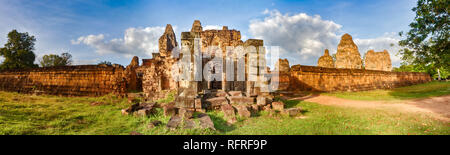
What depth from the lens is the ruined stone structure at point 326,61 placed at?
57.7 feet

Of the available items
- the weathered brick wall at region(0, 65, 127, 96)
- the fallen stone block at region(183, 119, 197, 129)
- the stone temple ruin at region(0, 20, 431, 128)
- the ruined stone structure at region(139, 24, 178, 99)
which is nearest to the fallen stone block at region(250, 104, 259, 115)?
the stone temple ruin at region(0, 20, 431, 128)

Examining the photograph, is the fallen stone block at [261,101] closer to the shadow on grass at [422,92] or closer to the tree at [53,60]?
the shadow on grass at [422,92]

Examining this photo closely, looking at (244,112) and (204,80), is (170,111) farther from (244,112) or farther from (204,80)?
(204,80)

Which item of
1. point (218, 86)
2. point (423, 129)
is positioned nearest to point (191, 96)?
point (423, 129)

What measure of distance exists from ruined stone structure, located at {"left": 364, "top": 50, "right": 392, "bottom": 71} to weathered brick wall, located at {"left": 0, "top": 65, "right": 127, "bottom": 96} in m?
26.3

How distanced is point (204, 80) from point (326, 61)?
15173 mm

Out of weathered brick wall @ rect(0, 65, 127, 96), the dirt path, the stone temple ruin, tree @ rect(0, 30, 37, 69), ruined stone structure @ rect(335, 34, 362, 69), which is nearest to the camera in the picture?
the dirt path

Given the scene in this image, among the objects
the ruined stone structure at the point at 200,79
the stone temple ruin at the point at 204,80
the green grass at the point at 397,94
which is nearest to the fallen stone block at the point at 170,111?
the stone temple ruin at the point at 204,80

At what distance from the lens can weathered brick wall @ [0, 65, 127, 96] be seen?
9.03m

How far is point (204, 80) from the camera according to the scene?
868cm

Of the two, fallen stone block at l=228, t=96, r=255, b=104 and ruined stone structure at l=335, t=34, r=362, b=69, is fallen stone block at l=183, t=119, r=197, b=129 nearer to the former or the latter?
fallen stone block at l=228, t=96, r=255, b=104

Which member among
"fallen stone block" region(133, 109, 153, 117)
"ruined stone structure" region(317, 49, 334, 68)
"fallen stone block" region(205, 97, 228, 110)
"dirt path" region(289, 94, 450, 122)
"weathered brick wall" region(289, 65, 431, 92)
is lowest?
"dirt path" region(289, 94, 450, 122)

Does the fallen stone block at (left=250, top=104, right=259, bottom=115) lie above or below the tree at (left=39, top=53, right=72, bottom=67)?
below
